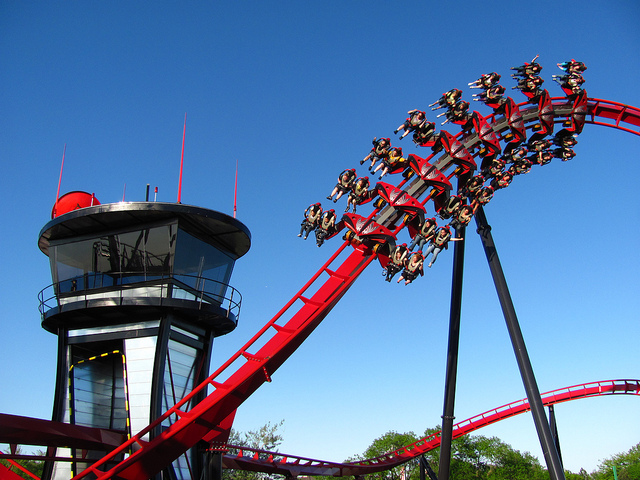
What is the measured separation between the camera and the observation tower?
16000 millimetres

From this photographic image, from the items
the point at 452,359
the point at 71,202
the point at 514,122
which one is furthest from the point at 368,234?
the point at 71,202

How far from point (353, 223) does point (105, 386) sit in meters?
9.61

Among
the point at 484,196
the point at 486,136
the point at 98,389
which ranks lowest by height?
the point at 98,389

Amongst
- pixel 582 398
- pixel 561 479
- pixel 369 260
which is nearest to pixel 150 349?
pixel 369 260

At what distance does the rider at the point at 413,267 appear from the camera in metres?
12.3

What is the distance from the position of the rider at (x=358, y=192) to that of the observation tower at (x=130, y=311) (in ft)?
17.9

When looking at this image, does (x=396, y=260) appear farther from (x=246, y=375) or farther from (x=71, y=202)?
(x=71, y=202)

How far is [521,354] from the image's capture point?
13.9 m

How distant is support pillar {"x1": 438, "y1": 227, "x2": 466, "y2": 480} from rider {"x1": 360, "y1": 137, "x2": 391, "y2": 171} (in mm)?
4153

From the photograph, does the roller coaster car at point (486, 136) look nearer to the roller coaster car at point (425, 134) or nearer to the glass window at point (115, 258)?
the roller coaster car at point (425, 134)

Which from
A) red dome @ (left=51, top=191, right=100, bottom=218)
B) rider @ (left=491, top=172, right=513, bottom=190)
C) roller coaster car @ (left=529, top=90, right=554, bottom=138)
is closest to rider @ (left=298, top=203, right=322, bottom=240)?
rider @ (left=491, top=172, right=513, bottom=190)

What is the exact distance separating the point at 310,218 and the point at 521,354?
6275 mm

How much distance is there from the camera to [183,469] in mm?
15594

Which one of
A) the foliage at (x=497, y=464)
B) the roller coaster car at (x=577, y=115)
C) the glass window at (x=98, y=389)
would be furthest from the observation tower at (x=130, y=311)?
the foliage at (x=497, y=464)
